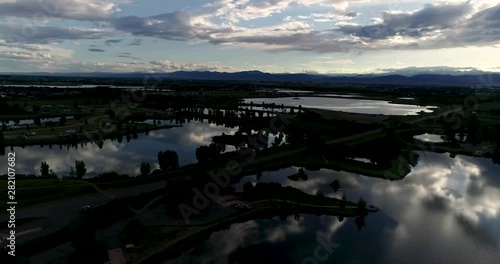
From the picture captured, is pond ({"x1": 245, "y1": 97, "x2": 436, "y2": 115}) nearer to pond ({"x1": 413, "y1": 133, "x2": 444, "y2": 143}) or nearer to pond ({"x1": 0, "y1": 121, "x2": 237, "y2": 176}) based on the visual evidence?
pond ({"x1": 413, "y1": 133, "x2": 444, "y2": 143})

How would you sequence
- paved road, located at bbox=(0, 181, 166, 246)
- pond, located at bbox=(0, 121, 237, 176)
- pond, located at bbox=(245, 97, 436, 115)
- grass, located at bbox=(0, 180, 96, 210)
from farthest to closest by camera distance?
pond, located at bbox=(245, 97, 436, 115)
pond, located at bbox=(0, 121, 237, 176)
grass, located at bbox=(0, 180, 96, 210)
paved road, located at bbox=(0, 181, 166, 246)

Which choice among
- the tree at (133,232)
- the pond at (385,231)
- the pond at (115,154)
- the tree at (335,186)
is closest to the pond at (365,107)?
the pond at (115,154)

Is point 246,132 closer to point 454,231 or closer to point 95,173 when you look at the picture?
point 95,173

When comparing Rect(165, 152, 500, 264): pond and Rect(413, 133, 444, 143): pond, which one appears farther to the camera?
Rect(413, 133, 444, 143): pond

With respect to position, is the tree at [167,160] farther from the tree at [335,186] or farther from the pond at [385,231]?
the tree at [335,186]

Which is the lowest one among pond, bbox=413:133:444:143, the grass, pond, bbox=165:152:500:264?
pond, bbox=165:152:500:264

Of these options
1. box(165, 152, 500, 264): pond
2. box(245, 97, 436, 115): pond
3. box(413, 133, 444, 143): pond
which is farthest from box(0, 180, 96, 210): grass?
box(245, 97, 436, 115): pond

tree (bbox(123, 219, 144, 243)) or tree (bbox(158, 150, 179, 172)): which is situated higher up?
tree (bbox(158, 150, 179, 172))

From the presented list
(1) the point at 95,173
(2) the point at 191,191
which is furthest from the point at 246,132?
(2) the point at 191,191
